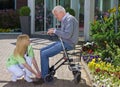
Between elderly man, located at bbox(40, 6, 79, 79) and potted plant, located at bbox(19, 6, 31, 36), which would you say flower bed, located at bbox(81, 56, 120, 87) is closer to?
elderly man, located at bbox(40, 6, 79, 79)

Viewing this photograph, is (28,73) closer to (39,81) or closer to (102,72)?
(39,81)

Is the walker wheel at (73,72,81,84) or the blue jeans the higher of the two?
the blue jeans

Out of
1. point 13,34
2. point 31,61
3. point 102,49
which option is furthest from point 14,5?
point 31,61

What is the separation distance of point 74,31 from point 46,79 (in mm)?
1121

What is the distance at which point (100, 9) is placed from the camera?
625 inches

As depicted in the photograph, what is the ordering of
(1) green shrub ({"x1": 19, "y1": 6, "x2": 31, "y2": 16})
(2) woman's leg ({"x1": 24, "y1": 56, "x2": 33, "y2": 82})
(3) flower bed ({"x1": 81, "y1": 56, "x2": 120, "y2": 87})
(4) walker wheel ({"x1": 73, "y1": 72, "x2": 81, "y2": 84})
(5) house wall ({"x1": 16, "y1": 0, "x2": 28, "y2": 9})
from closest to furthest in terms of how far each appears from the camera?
(3) flower bed ({"x1": 81, "y1": 56, "x2": 120, "y2": 87}) → (4) walker wheel ({"x1": 73, "y1": 72, "x2": 81, "y2": 84}) → (2) woman's leg ({"x1": 24, "y1": 56, "x2": 33, "y2": 82}) → (1) green shrub ({"x1": 19, "y1": 6, "x2": 31, "y2": 16}) → (5) house wall ({"x1": 16, "y1": 0, "x2": 28, "y2": 9})

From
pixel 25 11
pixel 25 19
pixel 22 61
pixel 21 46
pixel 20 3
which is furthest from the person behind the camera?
pixel 20 3

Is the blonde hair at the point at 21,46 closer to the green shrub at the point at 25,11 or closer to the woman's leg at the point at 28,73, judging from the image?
the woman's leg at the point at 28,73

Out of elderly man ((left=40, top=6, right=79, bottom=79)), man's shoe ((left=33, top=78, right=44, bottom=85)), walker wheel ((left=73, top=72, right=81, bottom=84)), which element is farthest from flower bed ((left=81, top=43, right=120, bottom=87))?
man's shoe ((left=33, top=78, right=44, bottom=85))

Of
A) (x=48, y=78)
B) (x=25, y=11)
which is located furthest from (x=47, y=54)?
(x=25, y=11)

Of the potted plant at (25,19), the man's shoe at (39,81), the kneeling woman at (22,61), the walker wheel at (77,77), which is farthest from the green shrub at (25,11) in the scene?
the walker wheel at (77,77)

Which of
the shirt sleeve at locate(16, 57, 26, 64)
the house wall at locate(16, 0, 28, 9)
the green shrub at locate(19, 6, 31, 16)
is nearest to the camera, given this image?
the shirt sleeve at locate(16, 57, 26, 64)

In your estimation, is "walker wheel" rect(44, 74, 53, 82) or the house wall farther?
the house wall

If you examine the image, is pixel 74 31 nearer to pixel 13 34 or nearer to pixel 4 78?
pixel 4 78
